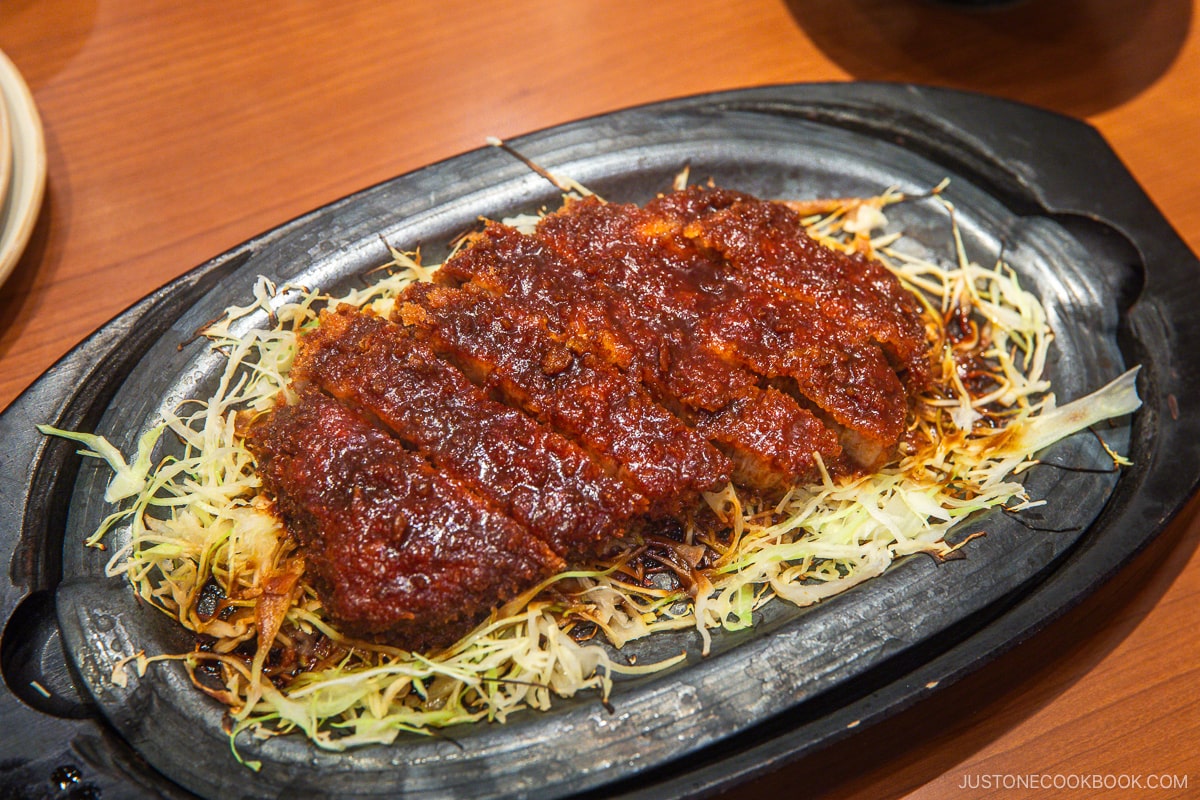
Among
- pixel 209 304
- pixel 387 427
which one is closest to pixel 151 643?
pixel 387 427

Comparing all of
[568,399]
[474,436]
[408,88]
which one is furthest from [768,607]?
[408,88]

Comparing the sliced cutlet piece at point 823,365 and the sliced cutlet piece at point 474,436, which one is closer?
the sliced cutlet piece at point 474,436

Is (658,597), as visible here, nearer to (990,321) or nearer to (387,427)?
(387,427)

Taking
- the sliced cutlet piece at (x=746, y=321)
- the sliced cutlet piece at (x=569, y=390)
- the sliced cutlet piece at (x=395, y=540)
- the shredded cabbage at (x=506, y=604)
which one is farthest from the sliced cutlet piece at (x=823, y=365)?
the sliced cutlet piece at (x=395, y=540)

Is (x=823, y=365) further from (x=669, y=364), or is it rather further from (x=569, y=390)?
(x=569, y=390)

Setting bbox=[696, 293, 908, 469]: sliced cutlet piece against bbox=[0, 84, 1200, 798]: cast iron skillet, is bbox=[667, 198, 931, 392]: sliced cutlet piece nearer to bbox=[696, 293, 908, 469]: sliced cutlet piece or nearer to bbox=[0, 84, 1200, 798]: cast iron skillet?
bbox=[696, 293, 908, 469]: sliced cutlet piece

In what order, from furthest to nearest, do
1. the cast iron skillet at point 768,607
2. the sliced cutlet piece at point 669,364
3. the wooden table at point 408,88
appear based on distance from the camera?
the wooden table at point 408,88
the sliced cutlet piece at point 669,364
the cast iron skillet at point 768,607

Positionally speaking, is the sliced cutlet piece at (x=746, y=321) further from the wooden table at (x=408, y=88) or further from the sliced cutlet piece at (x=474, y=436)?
the wooden table at (x=408, y=88)
